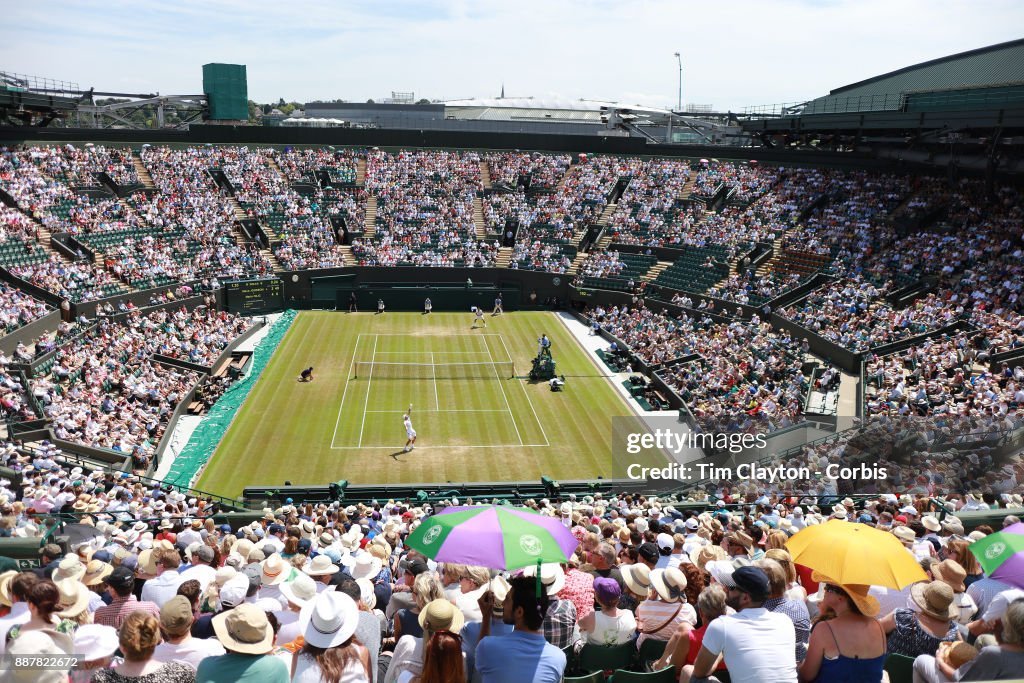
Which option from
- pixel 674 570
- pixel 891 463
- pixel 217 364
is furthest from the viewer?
pixel 217 364

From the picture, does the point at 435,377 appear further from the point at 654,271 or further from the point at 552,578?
the point at 552,578

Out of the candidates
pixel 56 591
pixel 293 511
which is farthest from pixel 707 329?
pixel 56 591

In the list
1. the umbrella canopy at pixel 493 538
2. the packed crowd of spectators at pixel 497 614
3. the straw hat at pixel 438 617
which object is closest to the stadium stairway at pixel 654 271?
the packed crowd of spectators at pixel 497 614

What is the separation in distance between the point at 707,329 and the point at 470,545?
33507mm

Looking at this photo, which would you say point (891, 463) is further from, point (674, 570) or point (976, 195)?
point (976, 195)

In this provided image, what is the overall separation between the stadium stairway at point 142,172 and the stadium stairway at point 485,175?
874 inches

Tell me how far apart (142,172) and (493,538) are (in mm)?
52085

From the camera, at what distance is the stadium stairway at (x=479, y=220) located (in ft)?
181

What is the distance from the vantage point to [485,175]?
6159 cm

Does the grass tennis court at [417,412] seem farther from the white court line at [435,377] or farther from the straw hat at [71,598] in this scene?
the straw hat at [71,598]

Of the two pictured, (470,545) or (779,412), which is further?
(779,412)

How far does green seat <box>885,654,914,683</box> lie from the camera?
670 centimetres

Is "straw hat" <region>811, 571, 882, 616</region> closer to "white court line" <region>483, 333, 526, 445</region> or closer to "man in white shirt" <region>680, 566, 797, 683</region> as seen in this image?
"man in white shirt" <region>680, 566, 797, 683</region>

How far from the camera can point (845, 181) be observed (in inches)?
1939
